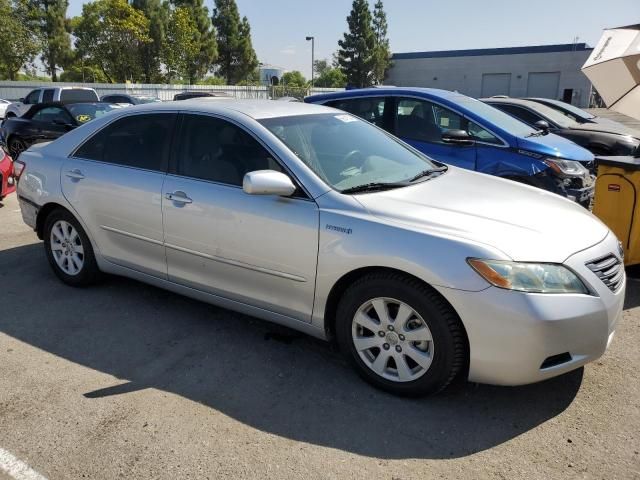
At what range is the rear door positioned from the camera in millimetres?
3873

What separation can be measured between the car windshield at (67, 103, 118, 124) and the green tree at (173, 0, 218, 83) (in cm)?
4010

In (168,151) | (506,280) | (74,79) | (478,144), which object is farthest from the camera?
(74,79)

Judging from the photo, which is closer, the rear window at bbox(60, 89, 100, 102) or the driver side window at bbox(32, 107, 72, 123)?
the driver side window at bbox(32, 107, 72, 123)

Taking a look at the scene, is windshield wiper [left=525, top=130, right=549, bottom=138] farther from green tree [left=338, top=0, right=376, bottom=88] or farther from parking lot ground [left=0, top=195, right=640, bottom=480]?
green tree [left=338, top=0, right=376, bottom=88]

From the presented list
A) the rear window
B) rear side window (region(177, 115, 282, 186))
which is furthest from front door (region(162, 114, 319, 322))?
the rear window

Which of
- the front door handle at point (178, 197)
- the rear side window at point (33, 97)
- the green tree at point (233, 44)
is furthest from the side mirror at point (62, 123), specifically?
the green tree at point (233, 44)

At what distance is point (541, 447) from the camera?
103 inches

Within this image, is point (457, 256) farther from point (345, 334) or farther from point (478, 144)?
point (478, 144)

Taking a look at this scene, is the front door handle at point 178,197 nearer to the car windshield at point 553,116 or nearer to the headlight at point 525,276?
the headlight at point 525,276

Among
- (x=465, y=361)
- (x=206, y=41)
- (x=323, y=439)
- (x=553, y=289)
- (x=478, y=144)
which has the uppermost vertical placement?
(x=206, y=41)

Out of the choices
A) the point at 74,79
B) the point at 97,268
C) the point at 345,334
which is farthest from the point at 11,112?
the point at 74,79

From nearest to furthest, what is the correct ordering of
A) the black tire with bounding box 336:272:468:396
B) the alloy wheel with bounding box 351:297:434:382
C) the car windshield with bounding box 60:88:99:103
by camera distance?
the black tire with bounding box 336:272:468:396 < the alloy wheel with bounding box 351:297:434:382 < the car windshield with bounding box 60:88:99:103

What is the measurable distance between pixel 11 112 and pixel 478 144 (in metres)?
18.9

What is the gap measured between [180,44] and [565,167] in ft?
150
